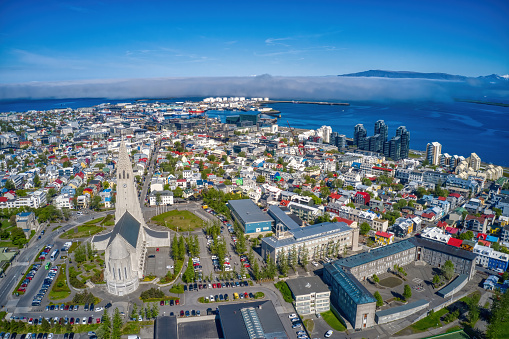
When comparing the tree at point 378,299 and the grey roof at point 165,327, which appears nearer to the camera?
the grey roof at point 165,327

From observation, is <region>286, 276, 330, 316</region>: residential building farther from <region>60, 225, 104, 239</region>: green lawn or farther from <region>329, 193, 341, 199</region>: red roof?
<region>60, 225, 104, 239</region>: green lawn

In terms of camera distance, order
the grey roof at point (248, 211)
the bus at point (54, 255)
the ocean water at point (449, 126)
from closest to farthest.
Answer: the bus at point (54, 255), the grey roof at point (248, 211), the ocean water at point (449, 126)

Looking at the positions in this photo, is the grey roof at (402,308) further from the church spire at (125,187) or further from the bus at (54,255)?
the bus at (54,255)

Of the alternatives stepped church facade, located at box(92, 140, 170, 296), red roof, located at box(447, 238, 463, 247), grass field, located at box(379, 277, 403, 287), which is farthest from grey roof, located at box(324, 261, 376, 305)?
stepped church facade, located at box(92, 140, 170, 296)

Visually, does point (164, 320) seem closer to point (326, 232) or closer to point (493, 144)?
point (326, 232)

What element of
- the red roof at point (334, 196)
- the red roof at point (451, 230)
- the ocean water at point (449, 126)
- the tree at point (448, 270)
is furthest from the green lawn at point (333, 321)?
the ocean water at point (449, 126)

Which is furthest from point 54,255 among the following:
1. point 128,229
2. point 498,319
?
point 498,319
